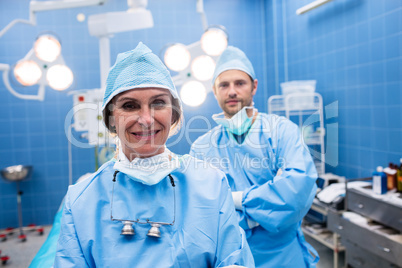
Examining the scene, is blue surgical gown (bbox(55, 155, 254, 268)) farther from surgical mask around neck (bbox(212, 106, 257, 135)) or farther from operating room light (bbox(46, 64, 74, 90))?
operating room light (bbox(46, 64, 74, 90))

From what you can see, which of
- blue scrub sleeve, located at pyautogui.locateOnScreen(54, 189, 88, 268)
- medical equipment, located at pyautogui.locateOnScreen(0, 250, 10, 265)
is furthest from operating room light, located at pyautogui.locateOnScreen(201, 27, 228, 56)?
medical equipment, located at pyautogui.locateOnScreen(0, 250, 10, 265)

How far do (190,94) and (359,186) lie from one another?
1496mm

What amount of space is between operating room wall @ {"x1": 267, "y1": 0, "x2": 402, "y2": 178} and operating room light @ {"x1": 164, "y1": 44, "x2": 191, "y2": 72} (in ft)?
5.28

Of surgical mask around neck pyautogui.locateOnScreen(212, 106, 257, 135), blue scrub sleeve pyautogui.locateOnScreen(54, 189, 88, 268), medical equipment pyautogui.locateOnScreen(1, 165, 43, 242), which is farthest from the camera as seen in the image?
medical equipment pyautogui.locateOnScreen(1, 165, 43, 242)

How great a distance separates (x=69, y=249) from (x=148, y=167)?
0.28 m

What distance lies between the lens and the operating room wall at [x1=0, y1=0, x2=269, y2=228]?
3781 millimetres

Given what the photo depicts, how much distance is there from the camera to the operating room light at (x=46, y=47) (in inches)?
75.4

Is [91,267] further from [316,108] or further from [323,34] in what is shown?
[323,34]

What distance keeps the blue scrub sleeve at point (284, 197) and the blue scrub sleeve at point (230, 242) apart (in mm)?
430

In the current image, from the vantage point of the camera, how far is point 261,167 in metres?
1.50

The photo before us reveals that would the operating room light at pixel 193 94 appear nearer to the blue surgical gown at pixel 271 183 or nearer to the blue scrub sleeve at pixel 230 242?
the blue surgical gown at pixel 271 183

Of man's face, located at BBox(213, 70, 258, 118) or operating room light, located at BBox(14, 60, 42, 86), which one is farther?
operating room light, located at BBox(14, 60, 42, 86)

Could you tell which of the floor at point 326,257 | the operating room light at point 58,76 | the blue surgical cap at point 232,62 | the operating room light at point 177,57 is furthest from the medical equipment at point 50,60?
the floor at point 326,257

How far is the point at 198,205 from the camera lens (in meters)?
0.92
